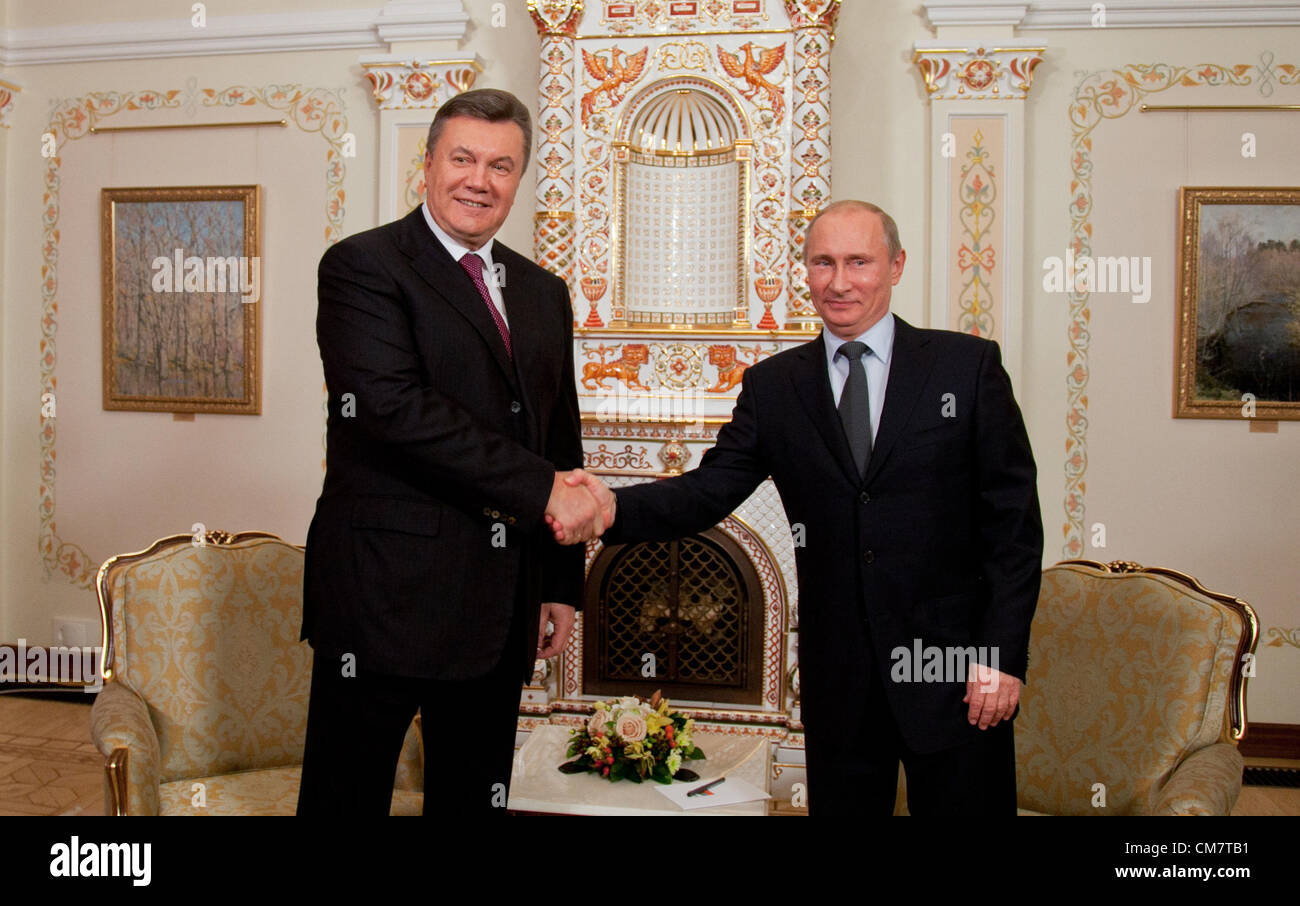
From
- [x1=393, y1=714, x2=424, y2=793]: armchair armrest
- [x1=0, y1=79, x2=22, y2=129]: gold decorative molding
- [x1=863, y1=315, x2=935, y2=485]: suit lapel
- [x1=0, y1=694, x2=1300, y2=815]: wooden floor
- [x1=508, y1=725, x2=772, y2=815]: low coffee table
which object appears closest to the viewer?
[x1=863, y1=315, x2=935, y2=485]: suit lapel

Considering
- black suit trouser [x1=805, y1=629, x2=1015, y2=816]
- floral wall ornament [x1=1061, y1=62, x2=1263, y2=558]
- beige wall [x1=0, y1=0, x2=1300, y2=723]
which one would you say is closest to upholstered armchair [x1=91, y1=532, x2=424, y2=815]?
black suit trouser [x1=805, y1=629, x2=1015, y2=816]

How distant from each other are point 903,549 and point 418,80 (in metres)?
3.33

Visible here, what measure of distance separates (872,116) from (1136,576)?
2491mm

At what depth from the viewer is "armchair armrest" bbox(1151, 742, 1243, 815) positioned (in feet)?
6.29

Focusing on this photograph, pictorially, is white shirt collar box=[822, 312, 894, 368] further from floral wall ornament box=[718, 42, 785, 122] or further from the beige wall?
the beige wall

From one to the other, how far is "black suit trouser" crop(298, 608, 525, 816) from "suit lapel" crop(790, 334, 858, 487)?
0.69 metres

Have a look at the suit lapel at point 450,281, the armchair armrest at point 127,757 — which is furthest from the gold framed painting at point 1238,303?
the armchair armrest at point 127,757

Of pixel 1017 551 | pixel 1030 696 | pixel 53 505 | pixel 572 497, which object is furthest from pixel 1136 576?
pixel 53 505

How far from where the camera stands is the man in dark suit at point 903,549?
1787 millimetres

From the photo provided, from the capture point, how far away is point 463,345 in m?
1.80

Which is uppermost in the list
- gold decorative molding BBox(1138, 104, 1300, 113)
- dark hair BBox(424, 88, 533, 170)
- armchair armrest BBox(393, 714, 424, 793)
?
gold decorative molding BBox(1138, 104, 1300, 113)

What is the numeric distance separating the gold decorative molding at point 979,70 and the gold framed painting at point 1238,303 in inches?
32.6

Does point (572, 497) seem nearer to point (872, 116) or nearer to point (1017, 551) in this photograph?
point (1017, 551)
